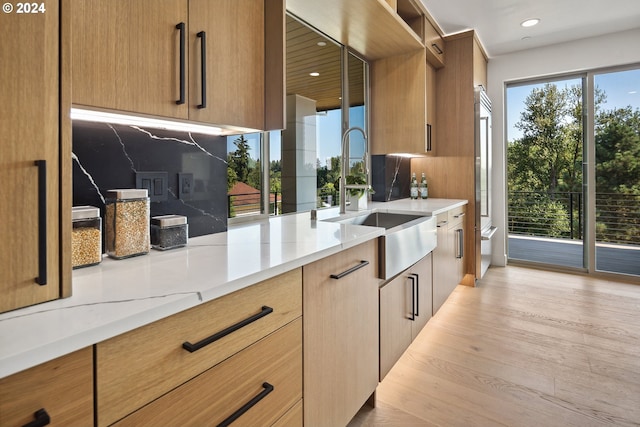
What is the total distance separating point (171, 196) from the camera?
1343 millimetres

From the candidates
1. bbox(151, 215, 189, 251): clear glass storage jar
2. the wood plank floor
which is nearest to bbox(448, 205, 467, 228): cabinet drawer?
the wood plank floor

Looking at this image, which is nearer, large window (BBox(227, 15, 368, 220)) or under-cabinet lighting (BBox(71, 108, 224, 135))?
under-cabinet lighting (BBox(71, 108, 224, 135))

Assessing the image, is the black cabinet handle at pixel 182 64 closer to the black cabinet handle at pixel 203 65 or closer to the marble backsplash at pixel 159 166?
the black cabinet handle at pixel 203 65

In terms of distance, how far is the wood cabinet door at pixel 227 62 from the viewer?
3.73 ft

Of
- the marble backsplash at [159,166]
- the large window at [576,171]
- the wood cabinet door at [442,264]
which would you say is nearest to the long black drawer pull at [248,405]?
the marble backsplash at [159,166]

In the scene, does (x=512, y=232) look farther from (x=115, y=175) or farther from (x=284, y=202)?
(x=115, y=175)

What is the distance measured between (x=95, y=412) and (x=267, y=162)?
157cm

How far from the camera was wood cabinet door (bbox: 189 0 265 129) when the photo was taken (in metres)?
1.14

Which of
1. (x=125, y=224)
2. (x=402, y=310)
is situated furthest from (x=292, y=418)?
(x=402, y=310)

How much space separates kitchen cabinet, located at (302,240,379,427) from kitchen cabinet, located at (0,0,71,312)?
677 mm

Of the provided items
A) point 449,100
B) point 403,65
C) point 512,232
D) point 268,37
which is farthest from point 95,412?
point 512,232

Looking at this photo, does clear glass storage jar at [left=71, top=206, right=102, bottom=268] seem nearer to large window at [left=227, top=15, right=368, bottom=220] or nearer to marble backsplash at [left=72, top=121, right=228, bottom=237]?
marble backsplash at [left=72, top=121, right=228, bottom=237]

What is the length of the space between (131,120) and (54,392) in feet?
2.84

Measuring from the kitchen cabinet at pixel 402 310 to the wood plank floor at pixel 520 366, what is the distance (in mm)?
202
